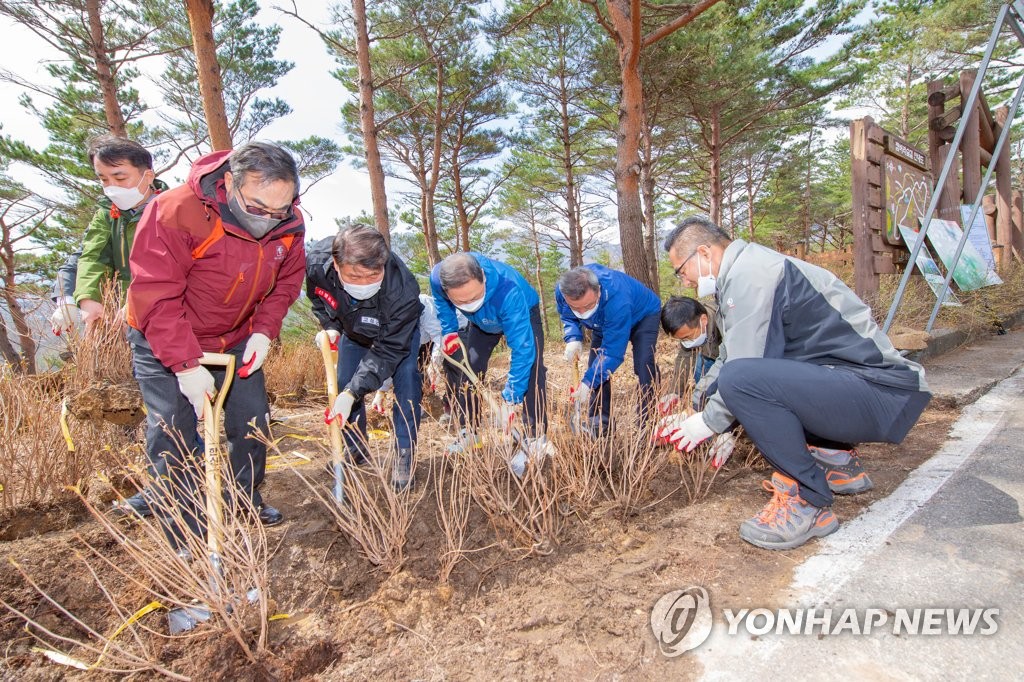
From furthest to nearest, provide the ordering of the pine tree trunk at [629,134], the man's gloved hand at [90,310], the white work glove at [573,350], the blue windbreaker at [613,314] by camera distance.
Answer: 1. the pine tree trunk at [629,134]
2. the white work glove at [573,350]
3. the blue windbreaker at [613,314]
4. the man's gloved hand at [90,310]

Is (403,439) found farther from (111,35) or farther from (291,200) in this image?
(111,35)

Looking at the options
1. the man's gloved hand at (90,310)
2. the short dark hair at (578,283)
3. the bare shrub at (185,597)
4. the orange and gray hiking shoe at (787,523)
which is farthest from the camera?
the short dark hair at (578,283)

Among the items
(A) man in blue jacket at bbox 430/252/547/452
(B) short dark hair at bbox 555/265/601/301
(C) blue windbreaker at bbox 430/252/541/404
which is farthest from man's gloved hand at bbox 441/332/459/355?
(B) short dark hair at bbox 555/265/601/301

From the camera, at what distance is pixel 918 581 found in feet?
5.07

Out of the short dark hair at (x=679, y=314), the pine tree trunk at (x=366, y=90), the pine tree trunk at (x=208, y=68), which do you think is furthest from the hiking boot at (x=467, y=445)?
the pine tree trunk at (x=366, y=90)

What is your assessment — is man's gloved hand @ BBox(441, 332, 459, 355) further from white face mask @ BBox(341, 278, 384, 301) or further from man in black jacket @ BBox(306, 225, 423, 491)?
white face mask @ BBox(341, 278, 384, 301)

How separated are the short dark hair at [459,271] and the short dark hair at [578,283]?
663 mm

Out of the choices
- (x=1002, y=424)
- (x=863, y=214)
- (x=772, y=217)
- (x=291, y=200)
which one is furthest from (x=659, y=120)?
(x=772, y=217)

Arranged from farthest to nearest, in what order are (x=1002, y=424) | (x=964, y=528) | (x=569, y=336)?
(x=569, y=336)
(x=1002, y=424)
(x=964, y=528)

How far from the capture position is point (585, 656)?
1.42 meters

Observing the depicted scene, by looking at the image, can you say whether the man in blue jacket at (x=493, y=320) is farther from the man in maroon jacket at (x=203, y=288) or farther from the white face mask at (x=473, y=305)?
the man in maroon jacket at (x=203, y=288)

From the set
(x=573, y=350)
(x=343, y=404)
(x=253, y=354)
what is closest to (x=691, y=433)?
(x=343, y=404)

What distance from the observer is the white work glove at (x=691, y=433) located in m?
2.03

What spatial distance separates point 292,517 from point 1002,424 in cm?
358
